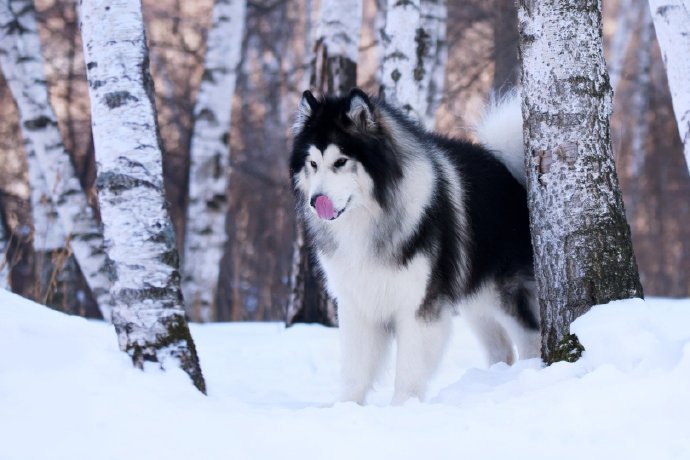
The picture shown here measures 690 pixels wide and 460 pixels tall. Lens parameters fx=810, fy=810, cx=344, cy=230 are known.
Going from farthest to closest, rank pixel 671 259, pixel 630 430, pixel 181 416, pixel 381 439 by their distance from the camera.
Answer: pixel 671 259 → pixel 181 416 → pixel 381 439 → pixel 630 430

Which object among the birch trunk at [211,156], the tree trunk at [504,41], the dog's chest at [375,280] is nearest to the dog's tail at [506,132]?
the dog's chest at [375,280]

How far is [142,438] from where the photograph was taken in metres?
3.03

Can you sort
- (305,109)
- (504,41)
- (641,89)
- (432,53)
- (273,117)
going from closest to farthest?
(305,109) < (432,53) < (504,41) < (641,89) < (273,117)

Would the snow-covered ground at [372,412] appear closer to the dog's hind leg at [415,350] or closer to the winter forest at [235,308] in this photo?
the winter forest at [235,308]

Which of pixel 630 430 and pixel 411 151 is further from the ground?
pixel 411 151

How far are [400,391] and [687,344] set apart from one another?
1.69 metres

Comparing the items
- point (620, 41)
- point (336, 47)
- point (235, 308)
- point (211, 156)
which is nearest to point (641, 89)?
point (620, 41)

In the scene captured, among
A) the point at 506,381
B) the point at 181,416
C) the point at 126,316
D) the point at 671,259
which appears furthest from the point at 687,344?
the point at 671,259

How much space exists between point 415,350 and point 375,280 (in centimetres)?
43

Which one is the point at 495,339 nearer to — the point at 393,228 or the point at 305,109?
the point at 393,228

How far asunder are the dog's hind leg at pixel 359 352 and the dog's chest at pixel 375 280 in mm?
117

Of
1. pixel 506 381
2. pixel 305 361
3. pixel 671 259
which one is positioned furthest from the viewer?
pixel 671 259

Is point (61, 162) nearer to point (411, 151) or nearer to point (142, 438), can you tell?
point (411, 151)

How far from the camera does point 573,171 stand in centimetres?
373
